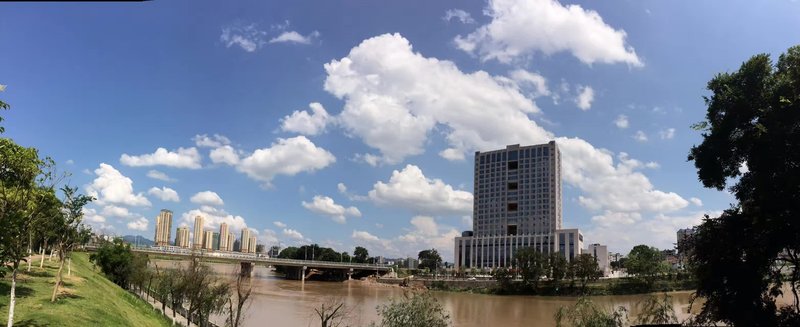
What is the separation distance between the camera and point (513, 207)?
607ft

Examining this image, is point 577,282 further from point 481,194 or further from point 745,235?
point 481,194

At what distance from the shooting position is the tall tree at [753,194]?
60.7 ft

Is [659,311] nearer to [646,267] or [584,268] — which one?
[584,268]

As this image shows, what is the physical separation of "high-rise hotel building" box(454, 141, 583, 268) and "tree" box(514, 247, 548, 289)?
74.8m

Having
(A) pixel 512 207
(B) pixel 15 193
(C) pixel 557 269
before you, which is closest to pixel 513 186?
(A) pixel 512 207

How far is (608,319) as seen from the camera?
25328 millimetres

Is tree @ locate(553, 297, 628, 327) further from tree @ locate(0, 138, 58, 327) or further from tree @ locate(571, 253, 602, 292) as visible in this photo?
tree @ locate(571, 253, 602, 292)

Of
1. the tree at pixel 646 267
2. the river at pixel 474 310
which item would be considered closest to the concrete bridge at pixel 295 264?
the river at pixel 474 310

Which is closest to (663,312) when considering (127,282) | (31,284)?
(31,284)

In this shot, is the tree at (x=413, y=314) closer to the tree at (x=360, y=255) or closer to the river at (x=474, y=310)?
the river at (x=474, y=310)

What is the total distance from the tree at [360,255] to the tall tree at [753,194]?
168102 millimetres

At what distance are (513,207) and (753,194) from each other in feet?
551

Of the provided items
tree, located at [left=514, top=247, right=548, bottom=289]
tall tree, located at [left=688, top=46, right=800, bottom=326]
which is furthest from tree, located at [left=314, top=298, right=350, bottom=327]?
tree, located at [left=514, top=247, right=548, bottom=289]

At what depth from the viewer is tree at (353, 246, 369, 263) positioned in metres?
186
